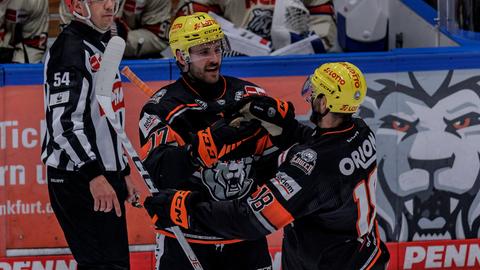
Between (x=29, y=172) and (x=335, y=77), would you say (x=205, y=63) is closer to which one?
(x=335, y=77)

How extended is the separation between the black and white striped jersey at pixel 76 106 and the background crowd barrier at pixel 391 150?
2.93ft

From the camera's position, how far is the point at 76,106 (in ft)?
15.1

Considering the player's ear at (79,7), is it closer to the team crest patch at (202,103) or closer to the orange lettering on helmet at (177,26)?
the orange lettering on helmet at (177,26)

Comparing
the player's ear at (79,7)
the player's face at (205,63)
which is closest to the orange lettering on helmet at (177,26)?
the player's face at (205,63)

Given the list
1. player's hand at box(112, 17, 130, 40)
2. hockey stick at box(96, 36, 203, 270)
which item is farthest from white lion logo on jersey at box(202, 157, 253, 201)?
player's hand at box(112, 17, 130, 40)

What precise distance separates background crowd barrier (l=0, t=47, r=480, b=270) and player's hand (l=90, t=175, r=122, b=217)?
98cm

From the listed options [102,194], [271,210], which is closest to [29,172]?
[102,194]

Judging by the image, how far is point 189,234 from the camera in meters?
4.46

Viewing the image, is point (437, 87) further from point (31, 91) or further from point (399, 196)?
point (31, 91)

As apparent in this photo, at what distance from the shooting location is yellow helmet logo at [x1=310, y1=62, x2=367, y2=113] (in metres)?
4.00

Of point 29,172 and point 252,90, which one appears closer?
point 252,90

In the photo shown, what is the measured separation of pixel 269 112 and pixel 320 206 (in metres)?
0.37

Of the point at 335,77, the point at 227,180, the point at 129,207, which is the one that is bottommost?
the point at 129,207

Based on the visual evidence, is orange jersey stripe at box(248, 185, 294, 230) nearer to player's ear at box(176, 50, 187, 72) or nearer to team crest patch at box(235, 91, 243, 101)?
team crest patch at box(235, 91, 243, 101)
